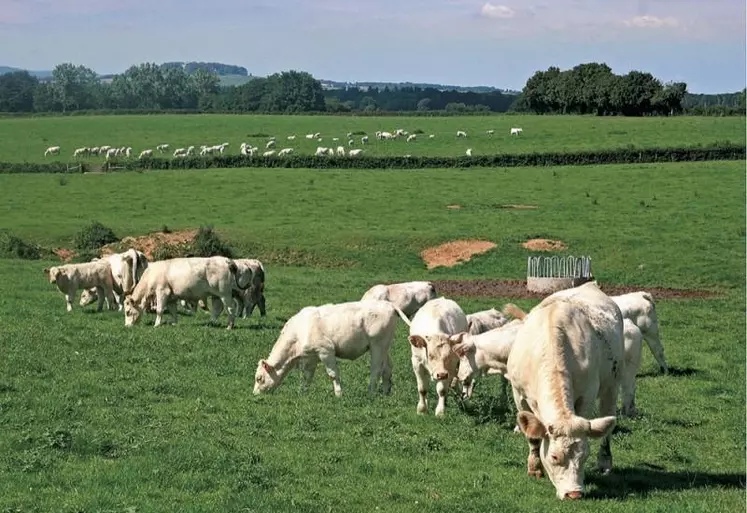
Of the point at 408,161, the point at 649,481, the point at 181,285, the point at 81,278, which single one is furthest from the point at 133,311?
the point at 408,161

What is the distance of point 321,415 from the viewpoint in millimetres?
16250

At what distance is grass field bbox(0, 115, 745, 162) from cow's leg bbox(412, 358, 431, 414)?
2571 inches

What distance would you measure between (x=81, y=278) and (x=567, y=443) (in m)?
21.7

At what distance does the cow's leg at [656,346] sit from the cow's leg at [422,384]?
24.0ft

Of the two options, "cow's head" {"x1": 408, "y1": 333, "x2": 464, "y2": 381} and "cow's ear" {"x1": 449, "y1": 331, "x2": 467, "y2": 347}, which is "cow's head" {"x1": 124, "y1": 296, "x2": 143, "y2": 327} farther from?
"cow's ear" {"x1": 449, "y1": 331, "x2": 467, "y2": 347}

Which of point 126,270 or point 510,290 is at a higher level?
point 126,270

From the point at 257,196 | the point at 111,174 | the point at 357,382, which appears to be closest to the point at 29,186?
the point at 111,174

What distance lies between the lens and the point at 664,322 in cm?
3136

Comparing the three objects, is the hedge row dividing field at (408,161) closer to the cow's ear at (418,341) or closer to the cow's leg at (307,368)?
the cow's leg at (307,368)

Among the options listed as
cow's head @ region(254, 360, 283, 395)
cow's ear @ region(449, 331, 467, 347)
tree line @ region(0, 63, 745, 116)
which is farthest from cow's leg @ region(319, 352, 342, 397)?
tree line @ region(0, 63, 745, 116)

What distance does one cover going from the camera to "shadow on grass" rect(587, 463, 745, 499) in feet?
41.3

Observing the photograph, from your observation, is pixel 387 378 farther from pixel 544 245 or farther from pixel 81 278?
pixel 544 245

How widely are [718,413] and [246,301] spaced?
14.8 meters

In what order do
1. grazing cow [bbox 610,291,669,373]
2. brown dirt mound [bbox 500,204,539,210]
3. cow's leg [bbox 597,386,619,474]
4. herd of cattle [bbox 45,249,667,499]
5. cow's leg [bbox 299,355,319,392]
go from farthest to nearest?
brown dirt mound [bbox 500,204,539,210] < grazing cow [bbox 610,291,669,373] < cow's leg [bbox 299,355,319,392] < cow's leg [bbox 597,386,619,474] < herd of cattle [bbox 45,249,667,499]
